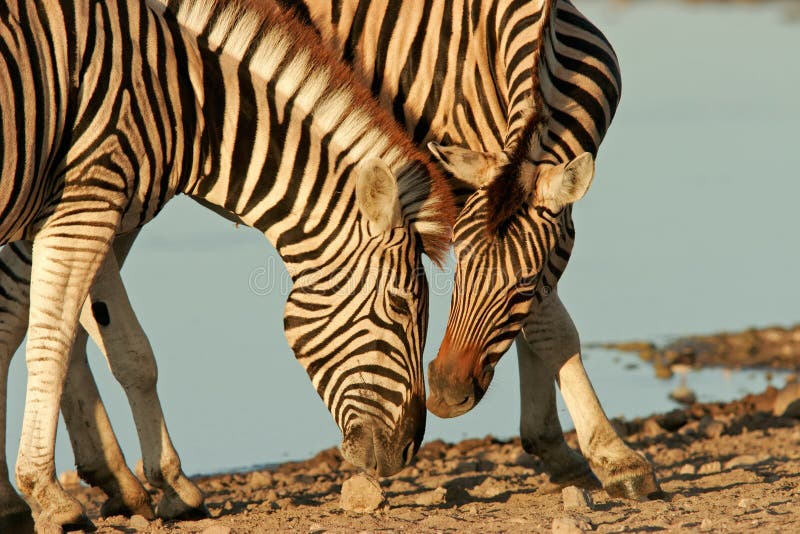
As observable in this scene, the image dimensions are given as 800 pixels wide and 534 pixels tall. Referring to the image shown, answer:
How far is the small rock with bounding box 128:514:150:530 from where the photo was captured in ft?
22.8

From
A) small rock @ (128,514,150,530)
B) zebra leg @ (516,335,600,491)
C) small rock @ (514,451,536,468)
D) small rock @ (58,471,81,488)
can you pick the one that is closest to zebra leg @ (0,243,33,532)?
small rock @ (128,514,150,530)

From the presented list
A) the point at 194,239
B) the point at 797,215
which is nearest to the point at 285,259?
the point at 194,239

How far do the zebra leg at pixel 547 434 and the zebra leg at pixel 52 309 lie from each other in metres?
3.01

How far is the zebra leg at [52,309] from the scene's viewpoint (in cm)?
661

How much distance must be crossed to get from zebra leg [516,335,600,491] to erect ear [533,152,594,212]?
5.87 ft

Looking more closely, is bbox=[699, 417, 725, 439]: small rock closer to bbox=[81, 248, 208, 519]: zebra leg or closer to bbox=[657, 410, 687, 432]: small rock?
bbox=[657, 410, 687, 432]: small rock

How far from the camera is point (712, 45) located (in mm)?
35094

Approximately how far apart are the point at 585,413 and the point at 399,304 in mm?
1510

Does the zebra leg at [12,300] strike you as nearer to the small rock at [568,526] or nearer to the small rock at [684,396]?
the small rock at [568,526]

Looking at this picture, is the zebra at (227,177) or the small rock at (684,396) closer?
the zebra at (227,177)

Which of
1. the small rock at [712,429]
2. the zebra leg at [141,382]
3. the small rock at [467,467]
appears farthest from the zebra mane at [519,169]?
the small rock at [712,429]

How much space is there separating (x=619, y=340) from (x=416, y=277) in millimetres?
6309

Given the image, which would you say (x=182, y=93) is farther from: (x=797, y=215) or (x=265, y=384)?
(x=797, y=215)

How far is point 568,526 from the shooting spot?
6027 millimetres
